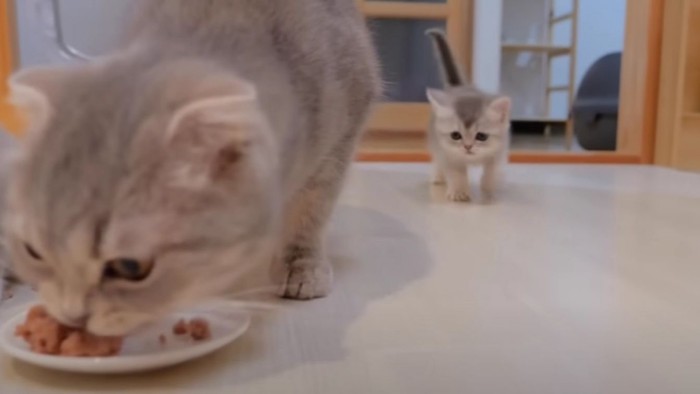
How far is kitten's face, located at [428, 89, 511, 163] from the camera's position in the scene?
2.16 metres

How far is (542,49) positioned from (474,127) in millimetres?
3748

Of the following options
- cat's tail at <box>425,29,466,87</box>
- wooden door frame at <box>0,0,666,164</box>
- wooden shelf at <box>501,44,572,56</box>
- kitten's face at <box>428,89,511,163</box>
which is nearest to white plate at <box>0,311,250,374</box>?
kitten's face at <box>428,89,511,163</box>

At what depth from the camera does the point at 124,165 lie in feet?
2.13

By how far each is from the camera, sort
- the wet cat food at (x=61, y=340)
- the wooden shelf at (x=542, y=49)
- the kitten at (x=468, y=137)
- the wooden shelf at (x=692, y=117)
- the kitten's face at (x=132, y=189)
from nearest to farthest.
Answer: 1. the kitten's face at (x=132, y=189)
2. the wet cat food at (x=61, y=340)
3. the kitten at (x=468, y=137)
4. the wooden shelf at (x=692, y=117)
5. the wooden shelf at (x=542, y=49)

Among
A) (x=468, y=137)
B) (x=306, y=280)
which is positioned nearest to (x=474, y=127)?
(x=468, y=137)

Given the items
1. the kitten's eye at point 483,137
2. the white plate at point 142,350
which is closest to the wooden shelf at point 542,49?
the kitten's eye at point 483,137

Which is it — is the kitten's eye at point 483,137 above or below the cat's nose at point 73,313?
below

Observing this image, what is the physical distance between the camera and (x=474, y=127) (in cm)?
216

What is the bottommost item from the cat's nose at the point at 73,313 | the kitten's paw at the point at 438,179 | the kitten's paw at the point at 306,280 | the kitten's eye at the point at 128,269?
the kitten's paw at the point at 438,179

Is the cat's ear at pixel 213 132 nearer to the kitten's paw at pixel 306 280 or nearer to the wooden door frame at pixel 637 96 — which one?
the kitten's paw at pixel 306 280

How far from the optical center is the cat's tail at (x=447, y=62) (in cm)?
258

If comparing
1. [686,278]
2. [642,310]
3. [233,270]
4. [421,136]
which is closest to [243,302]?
[233,270]

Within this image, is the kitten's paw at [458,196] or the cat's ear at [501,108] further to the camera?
the cat's ear at [501,108]

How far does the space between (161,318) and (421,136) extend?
3332mm
